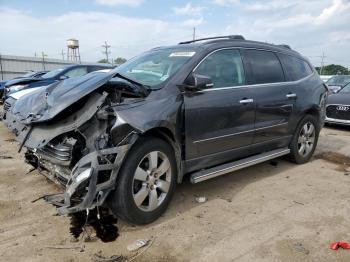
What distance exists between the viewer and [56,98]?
3.34 m

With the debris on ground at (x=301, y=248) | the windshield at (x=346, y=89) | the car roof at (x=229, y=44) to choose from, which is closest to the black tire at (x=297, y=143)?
the car roof at (x=229, y=44)

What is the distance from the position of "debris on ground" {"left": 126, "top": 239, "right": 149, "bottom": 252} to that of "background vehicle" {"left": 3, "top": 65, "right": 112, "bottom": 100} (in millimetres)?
5894

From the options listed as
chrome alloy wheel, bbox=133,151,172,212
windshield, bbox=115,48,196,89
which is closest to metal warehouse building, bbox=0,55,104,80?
windshield, bbox=115,48,196,89

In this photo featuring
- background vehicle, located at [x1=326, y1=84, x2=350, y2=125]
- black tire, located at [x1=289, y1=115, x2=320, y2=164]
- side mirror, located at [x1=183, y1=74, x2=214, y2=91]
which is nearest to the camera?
side mirror, located at [x1=183, y1=74, x2=214, y2=91]

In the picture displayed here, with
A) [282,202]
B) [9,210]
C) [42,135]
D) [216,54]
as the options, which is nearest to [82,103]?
[42,135]

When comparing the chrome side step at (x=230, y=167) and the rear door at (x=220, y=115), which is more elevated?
the rear door at (x=220, y=115)

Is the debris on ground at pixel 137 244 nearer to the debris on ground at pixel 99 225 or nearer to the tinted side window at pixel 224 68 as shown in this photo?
the debris on ground at pixel 99 225

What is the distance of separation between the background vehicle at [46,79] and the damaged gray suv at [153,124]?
4.66 meters

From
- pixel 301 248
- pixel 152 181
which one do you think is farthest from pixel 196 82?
pixel 301 248

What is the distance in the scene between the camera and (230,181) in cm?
470

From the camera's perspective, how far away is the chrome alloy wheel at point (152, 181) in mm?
3230

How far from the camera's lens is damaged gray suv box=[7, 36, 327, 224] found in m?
3.05

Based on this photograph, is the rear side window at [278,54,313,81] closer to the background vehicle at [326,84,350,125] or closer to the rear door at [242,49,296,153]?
the rear door at [242,49,296,153]

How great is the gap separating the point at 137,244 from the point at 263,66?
3.04 m
